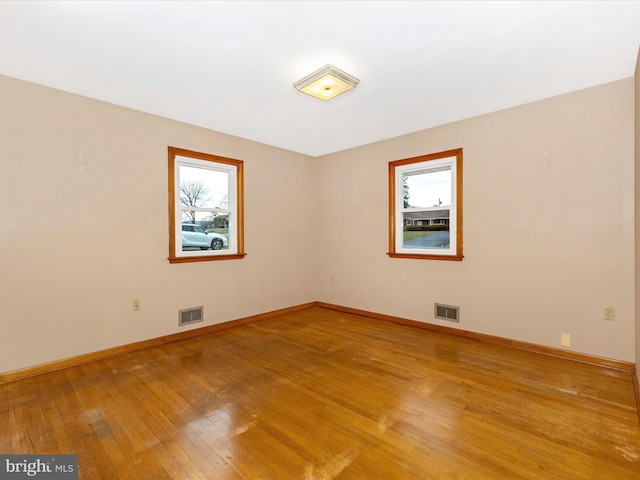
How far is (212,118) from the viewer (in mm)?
3793

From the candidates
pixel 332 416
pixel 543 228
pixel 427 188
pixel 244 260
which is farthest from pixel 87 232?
pixel 543 228

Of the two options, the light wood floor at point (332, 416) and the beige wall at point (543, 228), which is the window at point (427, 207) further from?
the light wood floor at point (332, 416)

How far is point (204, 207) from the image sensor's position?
418 centimetres

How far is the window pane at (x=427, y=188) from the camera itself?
4.14m

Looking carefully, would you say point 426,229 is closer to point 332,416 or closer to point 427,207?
point 427,207

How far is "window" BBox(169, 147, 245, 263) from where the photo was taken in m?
3.87

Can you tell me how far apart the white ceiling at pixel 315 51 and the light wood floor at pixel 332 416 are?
2.70 metres

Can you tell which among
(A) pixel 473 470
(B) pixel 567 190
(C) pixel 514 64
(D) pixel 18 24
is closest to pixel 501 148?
(B) pixel 567 190

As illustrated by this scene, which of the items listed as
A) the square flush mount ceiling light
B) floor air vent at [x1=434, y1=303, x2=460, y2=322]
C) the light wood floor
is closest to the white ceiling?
the square flush mount ceiling light

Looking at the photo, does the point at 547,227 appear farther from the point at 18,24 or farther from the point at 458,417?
the point at 18,24

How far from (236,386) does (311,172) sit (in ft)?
12.7
